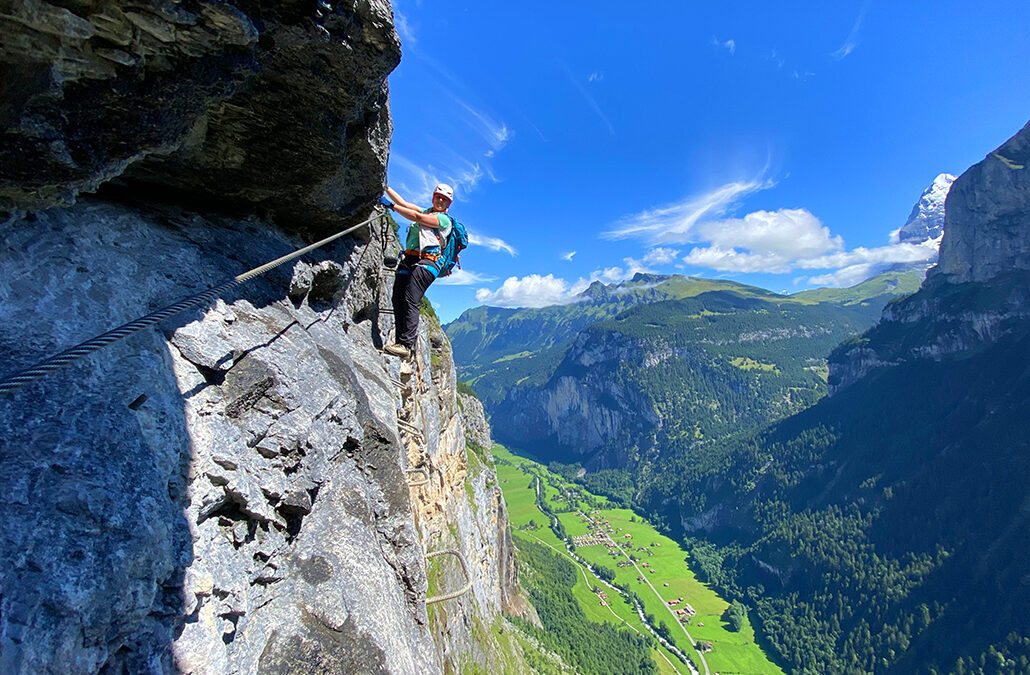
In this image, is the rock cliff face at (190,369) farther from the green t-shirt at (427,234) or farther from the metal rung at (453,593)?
the green t-shirt at (427,234)

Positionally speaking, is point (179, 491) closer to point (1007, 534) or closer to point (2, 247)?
point (2, 247)

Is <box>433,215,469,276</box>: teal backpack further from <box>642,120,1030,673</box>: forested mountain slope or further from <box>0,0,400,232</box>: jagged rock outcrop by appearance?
<box>642,120,1030,673</box>: forested mountain slope

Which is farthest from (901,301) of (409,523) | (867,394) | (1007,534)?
(409,523)

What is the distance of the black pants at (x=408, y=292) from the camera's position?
9.35 m

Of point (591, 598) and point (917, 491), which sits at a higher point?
point (591, 598)

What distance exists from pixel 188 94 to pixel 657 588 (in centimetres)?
15166

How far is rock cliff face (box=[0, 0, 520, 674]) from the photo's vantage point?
326 cm

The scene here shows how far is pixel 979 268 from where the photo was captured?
158 metres

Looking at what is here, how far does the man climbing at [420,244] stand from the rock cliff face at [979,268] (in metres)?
200

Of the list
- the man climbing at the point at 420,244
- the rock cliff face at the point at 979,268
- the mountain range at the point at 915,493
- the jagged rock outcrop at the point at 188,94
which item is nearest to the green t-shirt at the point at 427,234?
the man climbing at the point at 420,244

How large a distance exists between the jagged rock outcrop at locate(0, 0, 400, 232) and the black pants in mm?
2364

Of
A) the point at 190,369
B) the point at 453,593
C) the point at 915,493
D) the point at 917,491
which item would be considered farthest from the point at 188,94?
the point at 917,491

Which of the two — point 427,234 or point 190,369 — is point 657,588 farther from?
point 190,369

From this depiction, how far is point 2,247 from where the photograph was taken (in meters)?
4.44
